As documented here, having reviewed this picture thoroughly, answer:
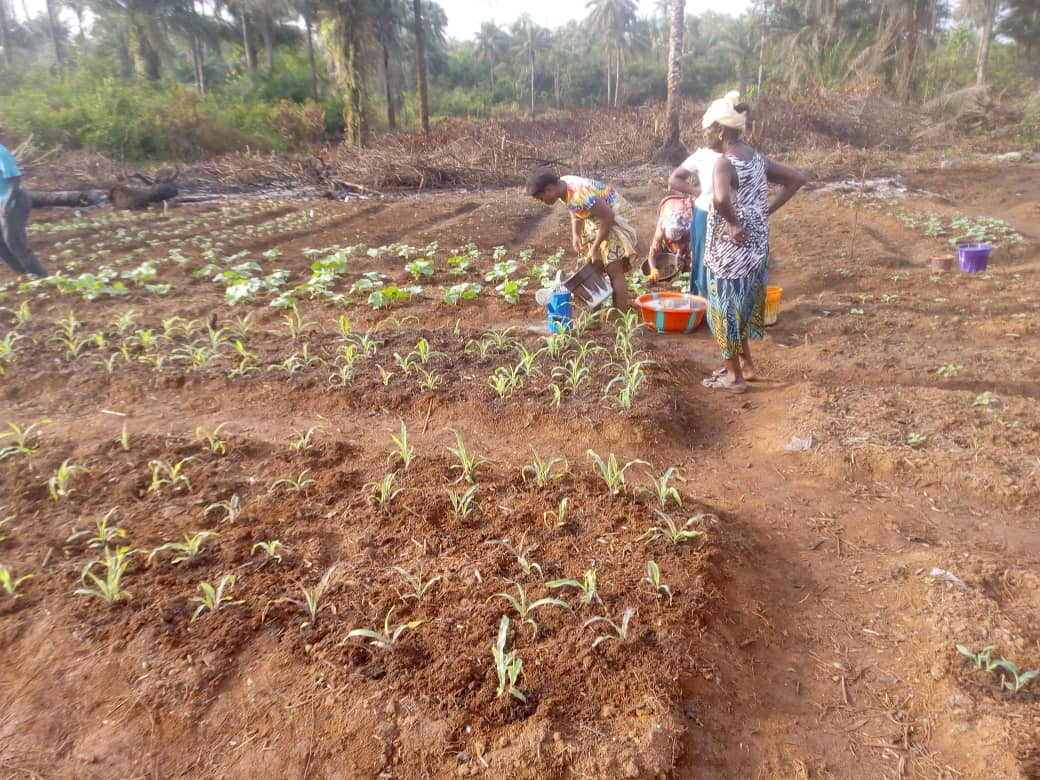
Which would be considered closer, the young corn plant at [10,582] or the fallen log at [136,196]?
the young corn plant at [10,582]

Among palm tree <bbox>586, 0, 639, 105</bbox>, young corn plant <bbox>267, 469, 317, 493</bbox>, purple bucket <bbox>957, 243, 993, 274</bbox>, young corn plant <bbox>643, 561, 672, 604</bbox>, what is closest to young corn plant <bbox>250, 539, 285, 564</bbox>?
young corn plant <bbox>267, 469, 317, 493</bbox>

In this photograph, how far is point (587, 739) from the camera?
1.69m

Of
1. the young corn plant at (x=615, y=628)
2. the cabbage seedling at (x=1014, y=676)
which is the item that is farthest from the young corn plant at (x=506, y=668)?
the cabbage seedling at (x=1014, y=676)

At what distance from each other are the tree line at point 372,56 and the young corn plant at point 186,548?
1406 cm

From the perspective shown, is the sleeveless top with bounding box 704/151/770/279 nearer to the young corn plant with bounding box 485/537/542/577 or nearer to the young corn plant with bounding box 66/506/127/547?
the young corn plant with bounding box 485/537/542/577

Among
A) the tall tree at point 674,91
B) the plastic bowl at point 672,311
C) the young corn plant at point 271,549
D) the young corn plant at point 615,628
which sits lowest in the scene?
the young corn plant at point 615,628

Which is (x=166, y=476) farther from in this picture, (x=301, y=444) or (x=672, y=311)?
(x=672, y=311)

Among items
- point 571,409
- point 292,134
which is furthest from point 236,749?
point 292,134

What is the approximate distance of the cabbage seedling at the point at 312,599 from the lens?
2062mm

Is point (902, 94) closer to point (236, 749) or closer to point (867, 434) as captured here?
point (867, 434)

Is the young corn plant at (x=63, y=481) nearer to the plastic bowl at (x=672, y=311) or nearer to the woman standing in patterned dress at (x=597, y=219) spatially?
the woman standing in patterned dress at (x=597, y=219)

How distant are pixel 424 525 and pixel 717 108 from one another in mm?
2617

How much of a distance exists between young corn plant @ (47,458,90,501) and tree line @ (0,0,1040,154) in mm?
13890

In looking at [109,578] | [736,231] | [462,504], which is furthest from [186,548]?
[736,231]
